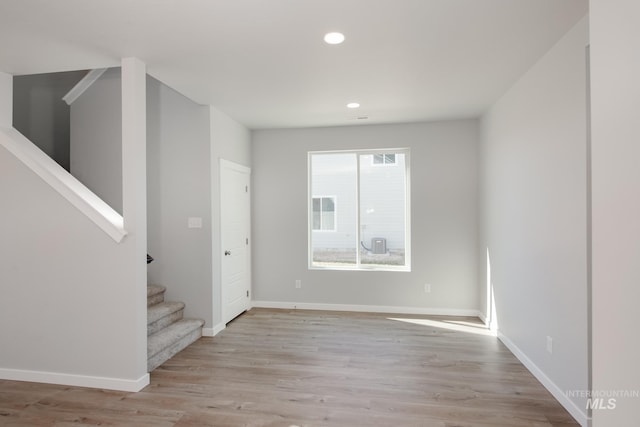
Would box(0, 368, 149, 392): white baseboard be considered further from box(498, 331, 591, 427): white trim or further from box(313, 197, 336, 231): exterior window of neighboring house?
box(498, 331, 591, 427): white trim

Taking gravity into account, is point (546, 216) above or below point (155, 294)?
above

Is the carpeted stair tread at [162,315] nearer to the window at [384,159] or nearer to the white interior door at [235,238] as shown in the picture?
the white interior door at [235,238]

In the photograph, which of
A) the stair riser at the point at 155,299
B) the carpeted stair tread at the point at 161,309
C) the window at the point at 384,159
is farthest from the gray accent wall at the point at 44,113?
the window at the point at 384,159

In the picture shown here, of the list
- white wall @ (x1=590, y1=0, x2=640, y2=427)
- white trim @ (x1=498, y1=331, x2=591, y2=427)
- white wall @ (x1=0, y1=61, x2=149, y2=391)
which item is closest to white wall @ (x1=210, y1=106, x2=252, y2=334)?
white wall @ (x1=0, y1=61, x2=149, y2=391)

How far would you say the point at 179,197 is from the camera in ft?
13.8

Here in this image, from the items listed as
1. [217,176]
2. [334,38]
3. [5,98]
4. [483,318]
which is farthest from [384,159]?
[5,98]

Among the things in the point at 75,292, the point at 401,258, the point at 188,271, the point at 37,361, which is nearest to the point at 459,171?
the point at 401,258

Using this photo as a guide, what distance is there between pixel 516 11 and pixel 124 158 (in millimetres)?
2956

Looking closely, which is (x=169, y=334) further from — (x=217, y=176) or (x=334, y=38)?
(x=334, y=38)

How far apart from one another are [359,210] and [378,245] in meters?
0.58

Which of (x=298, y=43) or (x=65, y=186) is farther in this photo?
(x=65, y=186)

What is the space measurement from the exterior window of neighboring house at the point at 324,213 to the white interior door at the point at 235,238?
989 mm

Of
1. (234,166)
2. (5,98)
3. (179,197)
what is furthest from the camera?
(234,166)

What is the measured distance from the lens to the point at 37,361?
9.86ft
